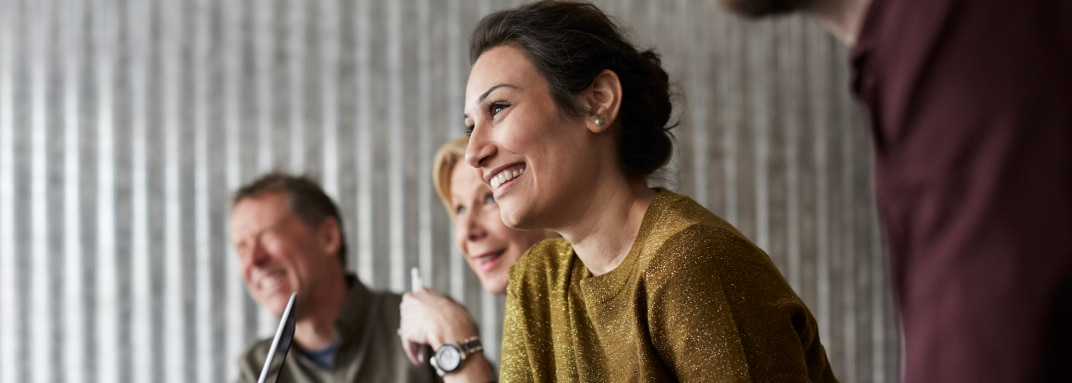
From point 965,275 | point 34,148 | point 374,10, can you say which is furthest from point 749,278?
point 34,148

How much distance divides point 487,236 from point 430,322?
1.24 ft

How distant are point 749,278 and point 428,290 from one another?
1046 millimetres

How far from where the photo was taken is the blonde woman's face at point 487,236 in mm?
2314

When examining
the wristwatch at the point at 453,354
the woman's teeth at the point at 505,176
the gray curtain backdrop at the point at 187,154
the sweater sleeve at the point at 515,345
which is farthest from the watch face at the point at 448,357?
the gray curtain backdrop at the point at 187,154

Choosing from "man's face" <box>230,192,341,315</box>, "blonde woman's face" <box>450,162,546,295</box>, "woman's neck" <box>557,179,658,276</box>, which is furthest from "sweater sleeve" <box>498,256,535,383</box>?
"man's face" <box>230,192,341,315</box>

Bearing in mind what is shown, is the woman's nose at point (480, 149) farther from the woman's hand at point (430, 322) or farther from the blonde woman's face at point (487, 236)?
the blonde woman's face at point (487, 236)

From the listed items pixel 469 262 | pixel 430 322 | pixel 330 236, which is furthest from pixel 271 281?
pixel 430 322

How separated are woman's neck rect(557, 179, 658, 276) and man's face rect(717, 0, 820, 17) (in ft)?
1.87

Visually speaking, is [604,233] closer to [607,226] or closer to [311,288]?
[607,226]

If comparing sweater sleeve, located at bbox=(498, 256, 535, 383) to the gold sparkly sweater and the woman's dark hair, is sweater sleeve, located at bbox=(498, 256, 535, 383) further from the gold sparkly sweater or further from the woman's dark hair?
the woman's dark hair

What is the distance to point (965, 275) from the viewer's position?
0.68 meters

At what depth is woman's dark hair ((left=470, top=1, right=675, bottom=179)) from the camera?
142 centimetres

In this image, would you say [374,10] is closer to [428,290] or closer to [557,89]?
[428,290]

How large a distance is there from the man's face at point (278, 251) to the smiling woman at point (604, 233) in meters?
1.27
